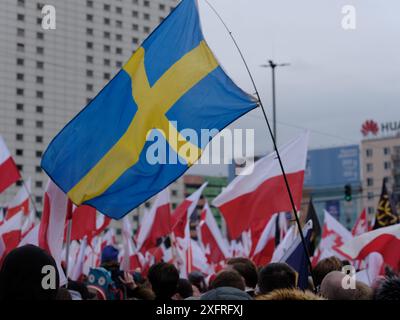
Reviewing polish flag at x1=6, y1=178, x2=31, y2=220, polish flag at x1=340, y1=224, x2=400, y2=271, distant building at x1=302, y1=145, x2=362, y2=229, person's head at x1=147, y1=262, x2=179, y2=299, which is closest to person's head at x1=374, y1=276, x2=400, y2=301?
person's head at x1=147, y1=262, x2=179, y2=299

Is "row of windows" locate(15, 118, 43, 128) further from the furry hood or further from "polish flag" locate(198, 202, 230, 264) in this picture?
the furry hood

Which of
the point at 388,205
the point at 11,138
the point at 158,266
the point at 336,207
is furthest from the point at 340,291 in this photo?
the point at 336,207

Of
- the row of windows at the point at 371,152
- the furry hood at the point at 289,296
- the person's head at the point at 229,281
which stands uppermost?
the row of windows at the point at 371,152

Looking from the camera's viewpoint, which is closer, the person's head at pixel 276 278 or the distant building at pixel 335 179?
the person's head at pixel 276 278

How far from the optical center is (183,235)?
14.6 metres

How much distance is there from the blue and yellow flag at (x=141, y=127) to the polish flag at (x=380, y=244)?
114 inches

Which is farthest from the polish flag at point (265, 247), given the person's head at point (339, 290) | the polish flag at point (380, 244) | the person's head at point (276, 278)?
the person's head at point (339, 290)

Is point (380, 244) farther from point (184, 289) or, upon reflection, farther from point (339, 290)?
point (339, 290)

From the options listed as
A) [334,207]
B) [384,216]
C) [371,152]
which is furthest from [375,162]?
[384,216]

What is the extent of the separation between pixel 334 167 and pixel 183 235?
331 feet

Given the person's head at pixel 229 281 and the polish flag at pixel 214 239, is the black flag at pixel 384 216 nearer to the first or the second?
the polish flag at pixel 214 239

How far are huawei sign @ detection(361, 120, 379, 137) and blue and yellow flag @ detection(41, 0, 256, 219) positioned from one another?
387 ft

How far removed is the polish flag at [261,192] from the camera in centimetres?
911
